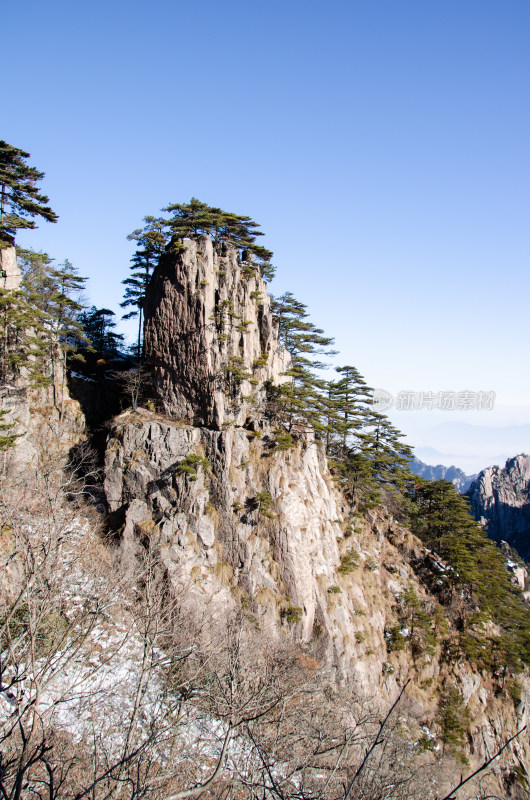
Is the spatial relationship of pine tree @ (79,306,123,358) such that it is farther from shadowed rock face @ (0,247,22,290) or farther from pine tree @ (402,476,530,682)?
pine tree @ (402,476,530,682)

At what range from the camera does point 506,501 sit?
12662 centimetres

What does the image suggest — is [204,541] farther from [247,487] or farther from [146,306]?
[146,306]

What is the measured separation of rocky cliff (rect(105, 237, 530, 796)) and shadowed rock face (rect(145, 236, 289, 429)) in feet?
0.29

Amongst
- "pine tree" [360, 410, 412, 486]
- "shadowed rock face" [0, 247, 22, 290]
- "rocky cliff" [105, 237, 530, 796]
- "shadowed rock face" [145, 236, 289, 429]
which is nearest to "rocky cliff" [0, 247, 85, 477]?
"shadowed rock face" [0, 247, 22, 290]

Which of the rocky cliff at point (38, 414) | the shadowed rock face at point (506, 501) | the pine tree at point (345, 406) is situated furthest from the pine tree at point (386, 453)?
the shadowed rock face at point (506, 501)

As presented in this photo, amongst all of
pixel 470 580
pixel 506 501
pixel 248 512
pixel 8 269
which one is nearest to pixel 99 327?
pixel 8 269

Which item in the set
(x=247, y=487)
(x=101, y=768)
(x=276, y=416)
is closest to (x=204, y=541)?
(x=247, y=487)

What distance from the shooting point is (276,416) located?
33656 millimetres

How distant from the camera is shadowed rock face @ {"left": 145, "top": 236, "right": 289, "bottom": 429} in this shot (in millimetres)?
30766

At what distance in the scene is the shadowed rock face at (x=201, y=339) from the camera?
30.8m

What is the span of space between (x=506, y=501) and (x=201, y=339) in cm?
12704

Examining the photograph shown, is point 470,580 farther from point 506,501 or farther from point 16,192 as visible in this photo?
point 506,501

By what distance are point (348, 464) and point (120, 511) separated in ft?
64.1

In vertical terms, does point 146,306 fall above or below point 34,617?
above
